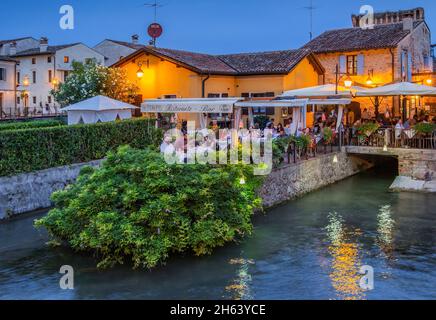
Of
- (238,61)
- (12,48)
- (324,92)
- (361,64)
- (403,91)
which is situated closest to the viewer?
(403,91)

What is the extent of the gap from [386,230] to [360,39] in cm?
2234

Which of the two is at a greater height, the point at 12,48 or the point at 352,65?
the point at 12,48

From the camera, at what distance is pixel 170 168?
14.3 m

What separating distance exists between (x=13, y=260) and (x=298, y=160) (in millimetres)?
12016

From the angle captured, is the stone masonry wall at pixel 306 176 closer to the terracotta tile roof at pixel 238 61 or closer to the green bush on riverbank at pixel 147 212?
the green bush on riverbank at pixel 147 212

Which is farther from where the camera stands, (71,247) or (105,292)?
(71,247)

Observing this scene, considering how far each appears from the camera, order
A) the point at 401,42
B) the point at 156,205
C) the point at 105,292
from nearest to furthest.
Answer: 1. the point at 105,292
2. the point at 156,205
3. the point at 401,42

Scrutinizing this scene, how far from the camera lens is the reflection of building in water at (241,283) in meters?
11.7

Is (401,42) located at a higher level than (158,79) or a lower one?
higher

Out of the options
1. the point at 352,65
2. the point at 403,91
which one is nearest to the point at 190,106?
the point at 403,91

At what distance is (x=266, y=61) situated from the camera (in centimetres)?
3356

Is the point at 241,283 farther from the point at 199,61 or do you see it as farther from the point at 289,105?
the point at 199,61
